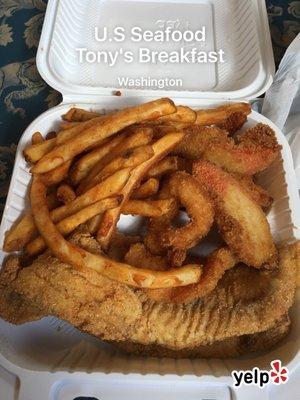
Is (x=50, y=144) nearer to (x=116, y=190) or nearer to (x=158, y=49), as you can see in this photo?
(x=116, y=190)

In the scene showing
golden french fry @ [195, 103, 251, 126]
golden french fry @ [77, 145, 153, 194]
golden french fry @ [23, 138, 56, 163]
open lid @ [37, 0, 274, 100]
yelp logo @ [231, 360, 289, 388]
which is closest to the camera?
yelp logo @ [231, 360, 289, 388]

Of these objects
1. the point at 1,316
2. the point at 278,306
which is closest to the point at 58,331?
the point at 1,316

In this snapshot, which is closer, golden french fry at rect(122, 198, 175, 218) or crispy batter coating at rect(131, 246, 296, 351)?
crispy batter coating at rect(131, 246, 296, 351)

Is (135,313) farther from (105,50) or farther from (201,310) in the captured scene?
(105,50)

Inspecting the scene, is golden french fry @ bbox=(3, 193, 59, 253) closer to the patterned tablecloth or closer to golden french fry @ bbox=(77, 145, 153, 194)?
golden french fry @ bbox=(77, 145, 153, 194)

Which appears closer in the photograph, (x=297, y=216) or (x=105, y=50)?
(x=297, y=216)

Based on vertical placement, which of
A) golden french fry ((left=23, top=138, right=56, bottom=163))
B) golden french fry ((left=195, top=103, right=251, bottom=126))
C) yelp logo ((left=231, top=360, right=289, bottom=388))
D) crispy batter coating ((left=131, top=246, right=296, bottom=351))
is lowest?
yelp logo ((left=231, top=360, right=289, bottom=388))

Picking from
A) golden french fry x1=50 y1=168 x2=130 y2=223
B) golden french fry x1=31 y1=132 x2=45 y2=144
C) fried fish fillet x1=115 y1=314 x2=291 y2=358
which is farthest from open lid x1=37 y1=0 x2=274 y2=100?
fried fish fillet x1=115 y1=314 x2=291 y2=358
